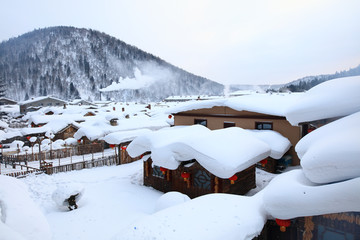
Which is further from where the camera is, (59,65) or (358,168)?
(59,65)

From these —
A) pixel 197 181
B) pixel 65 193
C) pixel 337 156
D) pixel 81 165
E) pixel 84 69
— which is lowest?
pixel 81 165

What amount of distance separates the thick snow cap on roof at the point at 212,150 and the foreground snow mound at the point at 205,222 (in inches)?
119

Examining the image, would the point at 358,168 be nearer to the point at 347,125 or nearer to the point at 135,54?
the point at 347,125

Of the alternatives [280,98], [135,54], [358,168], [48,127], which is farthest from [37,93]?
[358,168]

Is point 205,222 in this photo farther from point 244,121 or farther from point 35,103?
point 35,103

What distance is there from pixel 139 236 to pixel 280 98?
1498 centimetres

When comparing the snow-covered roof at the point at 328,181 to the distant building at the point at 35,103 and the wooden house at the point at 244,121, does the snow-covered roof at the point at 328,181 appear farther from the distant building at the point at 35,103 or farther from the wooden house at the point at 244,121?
the distant building at the point at 35,103

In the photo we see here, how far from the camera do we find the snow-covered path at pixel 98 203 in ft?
26.2

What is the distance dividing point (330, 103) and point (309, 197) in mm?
2208

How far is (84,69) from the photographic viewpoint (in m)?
143

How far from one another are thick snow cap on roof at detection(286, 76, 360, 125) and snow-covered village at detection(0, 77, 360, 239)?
2cm

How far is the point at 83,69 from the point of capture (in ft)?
468

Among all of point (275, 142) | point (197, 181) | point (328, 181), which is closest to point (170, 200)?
point (197, 181)

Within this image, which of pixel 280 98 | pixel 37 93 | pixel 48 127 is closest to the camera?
pixel 280 98
